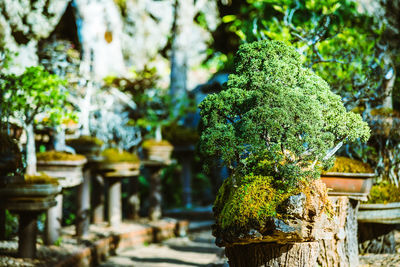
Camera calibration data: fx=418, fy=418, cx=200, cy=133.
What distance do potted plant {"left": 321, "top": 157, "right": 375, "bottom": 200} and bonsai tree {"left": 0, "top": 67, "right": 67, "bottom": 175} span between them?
3385 mm

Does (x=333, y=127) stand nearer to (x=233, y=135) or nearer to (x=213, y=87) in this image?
(x=233, y=135)

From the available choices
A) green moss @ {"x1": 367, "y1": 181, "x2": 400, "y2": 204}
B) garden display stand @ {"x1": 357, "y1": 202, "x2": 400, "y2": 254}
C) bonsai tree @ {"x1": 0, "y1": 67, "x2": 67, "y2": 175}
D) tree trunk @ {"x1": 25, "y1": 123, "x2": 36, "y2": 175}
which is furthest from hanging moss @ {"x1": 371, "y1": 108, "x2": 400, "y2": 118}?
tree trunk @ {"x1": 25, "y1": 123, "x2": 36, "y2": 175}

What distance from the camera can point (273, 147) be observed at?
317 centimetres

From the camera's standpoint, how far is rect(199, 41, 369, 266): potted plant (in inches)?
118

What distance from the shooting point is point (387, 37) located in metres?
6.81

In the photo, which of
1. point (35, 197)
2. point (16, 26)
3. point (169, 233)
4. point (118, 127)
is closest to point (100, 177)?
point (118, 127)

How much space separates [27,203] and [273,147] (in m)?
3.20

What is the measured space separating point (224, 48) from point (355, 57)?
9173mm

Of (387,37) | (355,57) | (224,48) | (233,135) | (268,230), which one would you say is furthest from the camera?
(224,48)

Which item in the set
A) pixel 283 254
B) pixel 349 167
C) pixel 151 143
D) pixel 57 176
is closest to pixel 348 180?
pixel 349 167

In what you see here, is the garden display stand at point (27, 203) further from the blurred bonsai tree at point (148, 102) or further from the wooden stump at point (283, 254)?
the blurred bonsai tree at point (148, 102)

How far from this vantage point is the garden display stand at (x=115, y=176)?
7566 millimetres

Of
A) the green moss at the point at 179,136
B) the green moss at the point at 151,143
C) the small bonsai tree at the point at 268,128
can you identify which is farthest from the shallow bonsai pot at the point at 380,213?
the green moss at the point at 179,136

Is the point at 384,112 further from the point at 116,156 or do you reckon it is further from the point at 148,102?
the point at 148,102
